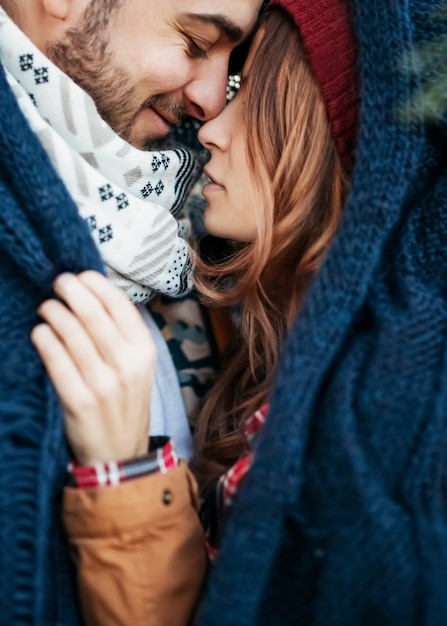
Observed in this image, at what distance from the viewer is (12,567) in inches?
31.6

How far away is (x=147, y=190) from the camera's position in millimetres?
1216

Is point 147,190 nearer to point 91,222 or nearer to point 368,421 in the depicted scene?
point 91,222

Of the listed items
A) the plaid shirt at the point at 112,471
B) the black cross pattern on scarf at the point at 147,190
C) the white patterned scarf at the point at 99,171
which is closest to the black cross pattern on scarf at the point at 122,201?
the white patterned scarf at the point at 99,171

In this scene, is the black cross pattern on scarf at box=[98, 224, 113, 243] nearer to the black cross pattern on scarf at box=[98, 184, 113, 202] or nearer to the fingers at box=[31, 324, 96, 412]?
the black cross pattern on scarf at box=[98, 184, 113, 202]

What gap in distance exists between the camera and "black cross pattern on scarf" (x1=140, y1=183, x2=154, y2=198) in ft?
3.96

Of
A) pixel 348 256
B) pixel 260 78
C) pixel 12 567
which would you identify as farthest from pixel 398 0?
pixel 12 567

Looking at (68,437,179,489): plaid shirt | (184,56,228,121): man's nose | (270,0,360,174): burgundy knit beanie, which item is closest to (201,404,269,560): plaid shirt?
(68,437,179,489): plaid shirt

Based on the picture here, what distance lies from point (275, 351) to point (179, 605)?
449 millimetres

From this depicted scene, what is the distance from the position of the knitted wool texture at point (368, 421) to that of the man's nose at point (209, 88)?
0.37m

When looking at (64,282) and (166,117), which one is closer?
(64,282)

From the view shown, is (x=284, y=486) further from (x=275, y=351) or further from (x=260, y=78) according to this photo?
(x=260, y=78)

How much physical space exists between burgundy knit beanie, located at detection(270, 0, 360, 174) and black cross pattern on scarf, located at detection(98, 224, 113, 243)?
0.40 metres

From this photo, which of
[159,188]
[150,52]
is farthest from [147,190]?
[150,52]

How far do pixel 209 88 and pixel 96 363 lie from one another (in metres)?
0.68
